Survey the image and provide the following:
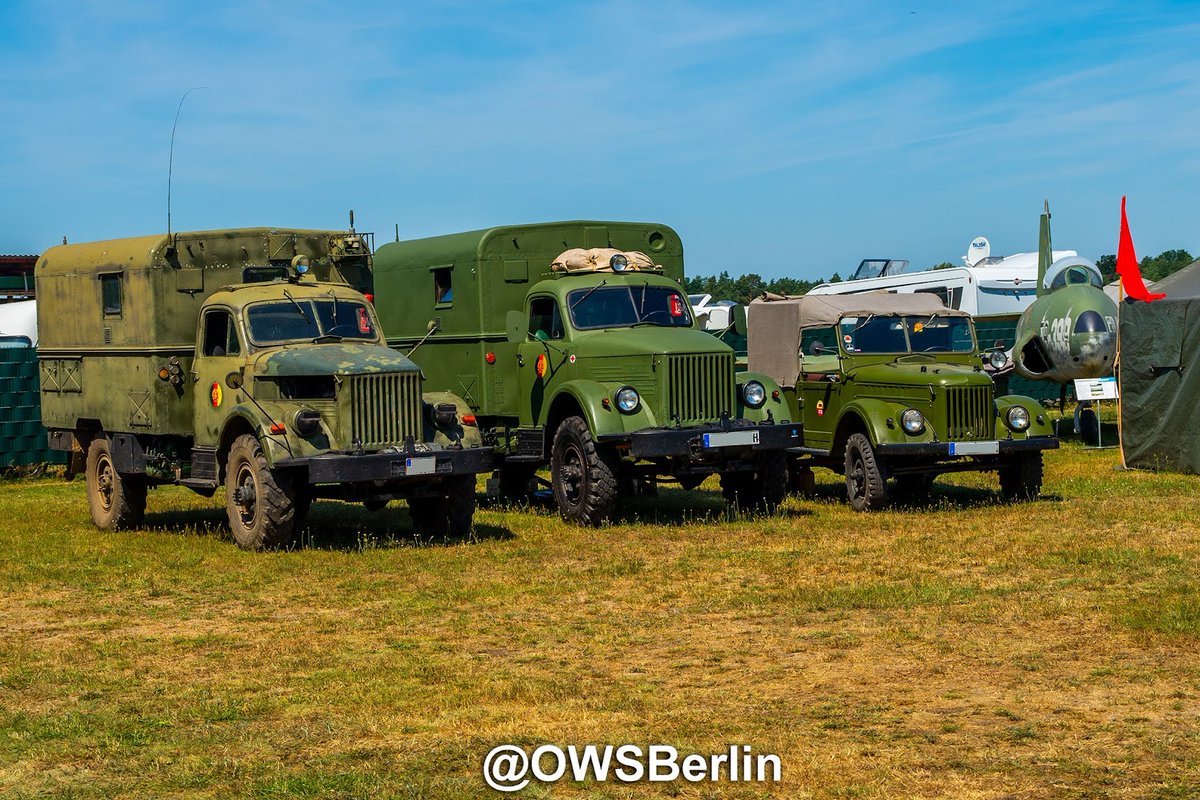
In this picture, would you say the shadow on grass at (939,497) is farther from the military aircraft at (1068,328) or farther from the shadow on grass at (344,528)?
the military aircraft at (1068,328)

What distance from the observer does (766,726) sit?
22.9 feet

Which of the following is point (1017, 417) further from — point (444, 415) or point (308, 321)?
point (308, 321)

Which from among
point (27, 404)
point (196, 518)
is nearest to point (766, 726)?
point (196, 518)

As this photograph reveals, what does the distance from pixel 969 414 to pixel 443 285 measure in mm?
5903

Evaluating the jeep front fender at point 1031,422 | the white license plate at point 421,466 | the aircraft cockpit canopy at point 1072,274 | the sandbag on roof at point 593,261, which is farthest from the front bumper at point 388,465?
the aircraft cockpit canopy at point 1072,274

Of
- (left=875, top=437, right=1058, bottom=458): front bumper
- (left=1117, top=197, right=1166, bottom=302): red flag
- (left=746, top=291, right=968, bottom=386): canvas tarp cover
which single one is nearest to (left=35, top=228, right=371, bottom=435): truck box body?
(left=746, top=291, right=968, bottom=386): canvas tarp cover

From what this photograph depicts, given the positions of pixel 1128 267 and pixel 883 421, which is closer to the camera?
pixel 883 421

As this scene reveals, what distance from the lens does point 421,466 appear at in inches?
514

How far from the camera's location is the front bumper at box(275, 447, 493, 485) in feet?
41.7

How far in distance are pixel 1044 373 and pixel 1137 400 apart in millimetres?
5043

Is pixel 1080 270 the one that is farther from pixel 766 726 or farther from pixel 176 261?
pixel 766 726

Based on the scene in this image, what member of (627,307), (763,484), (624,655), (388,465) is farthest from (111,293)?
(624,655)

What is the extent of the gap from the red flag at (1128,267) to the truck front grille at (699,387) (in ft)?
→ 33.2

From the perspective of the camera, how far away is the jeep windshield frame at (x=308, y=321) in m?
14.1
